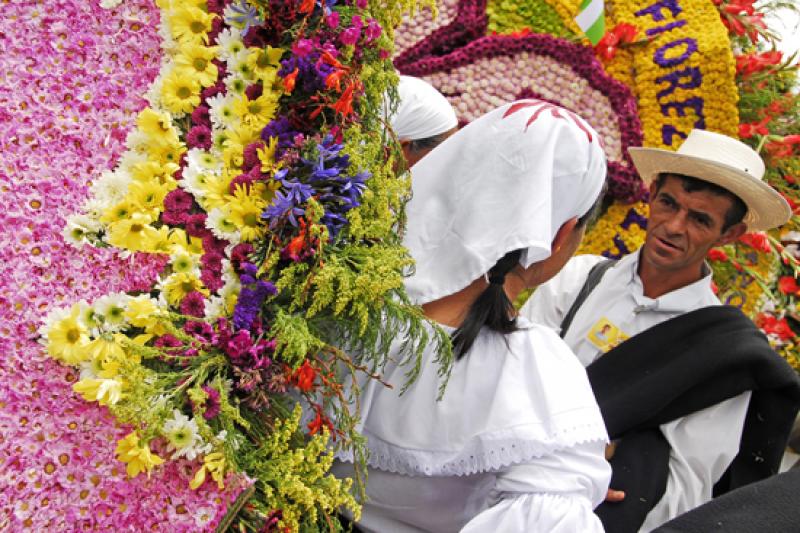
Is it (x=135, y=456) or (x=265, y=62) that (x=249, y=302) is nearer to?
(x=135, y=456)

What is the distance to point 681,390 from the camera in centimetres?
264

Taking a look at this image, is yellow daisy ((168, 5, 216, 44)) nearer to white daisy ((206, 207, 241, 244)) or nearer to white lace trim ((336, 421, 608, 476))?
white daisy ((206, 207, 241, 244))

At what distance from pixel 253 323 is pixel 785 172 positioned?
281cm

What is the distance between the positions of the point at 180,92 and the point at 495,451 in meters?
1.02

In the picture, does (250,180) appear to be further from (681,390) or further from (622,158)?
(622,158)

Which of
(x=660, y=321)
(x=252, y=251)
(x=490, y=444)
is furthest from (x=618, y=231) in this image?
(x=252, y=251)

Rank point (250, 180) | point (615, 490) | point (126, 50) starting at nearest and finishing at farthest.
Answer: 1. point (250, 180)
2. point (126, 50)
3. point (615, 490)

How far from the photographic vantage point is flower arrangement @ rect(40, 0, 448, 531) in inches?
50.8

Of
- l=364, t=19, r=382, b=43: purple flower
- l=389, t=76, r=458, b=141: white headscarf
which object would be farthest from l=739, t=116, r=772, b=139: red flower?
l=364, t=19, r=382, b=43: purple flower

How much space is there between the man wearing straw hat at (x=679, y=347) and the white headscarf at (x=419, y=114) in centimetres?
86

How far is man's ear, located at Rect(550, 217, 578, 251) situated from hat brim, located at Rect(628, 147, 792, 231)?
1.35 metres

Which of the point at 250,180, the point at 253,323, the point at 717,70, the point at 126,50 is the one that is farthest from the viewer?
the point at 717,70

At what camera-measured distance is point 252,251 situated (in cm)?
144

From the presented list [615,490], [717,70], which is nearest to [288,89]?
[615,490]
